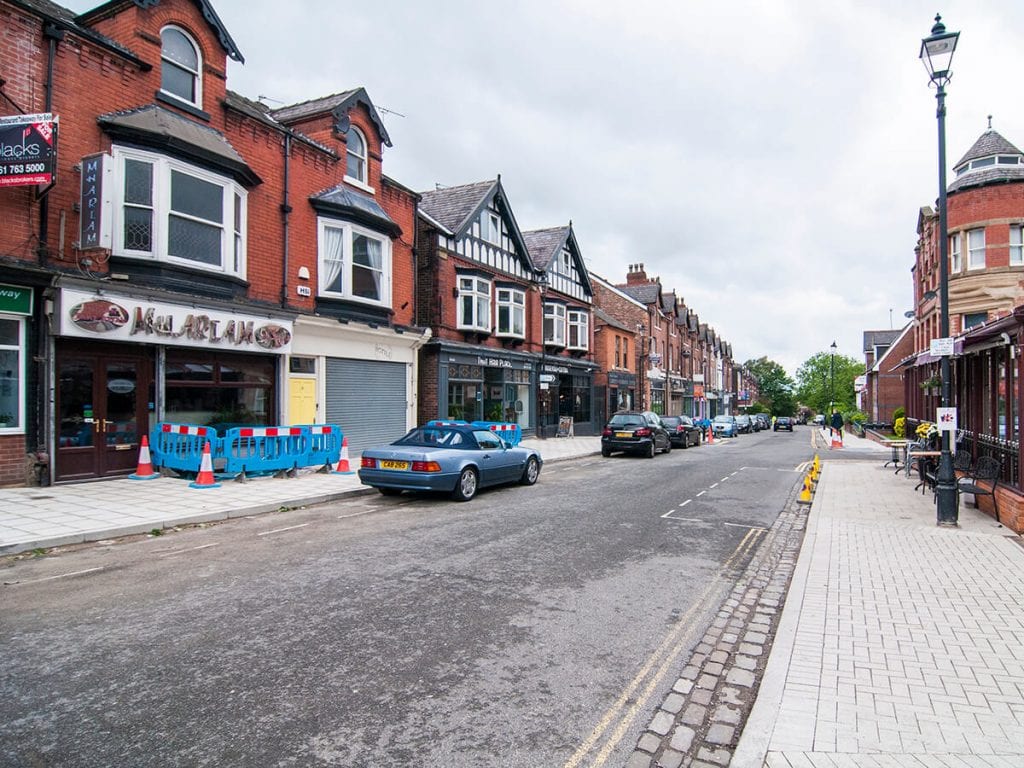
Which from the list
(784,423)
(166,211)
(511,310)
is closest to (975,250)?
(511,310)

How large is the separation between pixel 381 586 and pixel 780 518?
282 inches

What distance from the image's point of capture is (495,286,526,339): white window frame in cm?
2469

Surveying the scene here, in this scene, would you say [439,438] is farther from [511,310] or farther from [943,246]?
[511,310]

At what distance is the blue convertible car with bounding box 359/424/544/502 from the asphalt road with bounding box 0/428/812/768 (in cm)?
191

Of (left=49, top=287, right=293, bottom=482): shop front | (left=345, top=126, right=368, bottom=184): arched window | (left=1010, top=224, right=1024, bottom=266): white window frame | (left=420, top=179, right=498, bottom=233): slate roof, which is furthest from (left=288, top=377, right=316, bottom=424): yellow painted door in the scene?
(left=1010, top=224, right=1024, bottom=266): white window frame

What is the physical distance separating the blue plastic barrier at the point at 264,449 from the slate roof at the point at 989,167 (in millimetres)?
29107

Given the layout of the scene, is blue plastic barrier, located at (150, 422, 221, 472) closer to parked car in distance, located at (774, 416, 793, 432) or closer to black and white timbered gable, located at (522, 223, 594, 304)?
black and white timbered gable, located at (522, 223, 594, 304)

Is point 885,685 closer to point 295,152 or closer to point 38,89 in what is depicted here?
point 38,89

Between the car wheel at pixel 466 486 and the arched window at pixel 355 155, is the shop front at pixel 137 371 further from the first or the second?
the car wheel at pixel 466 486

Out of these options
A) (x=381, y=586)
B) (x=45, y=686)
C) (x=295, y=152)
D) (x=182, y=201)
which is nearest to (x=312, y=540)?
(x=381, y=586)

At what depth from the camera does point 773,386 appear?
114 metres

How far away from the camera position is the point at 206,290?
12.9 m

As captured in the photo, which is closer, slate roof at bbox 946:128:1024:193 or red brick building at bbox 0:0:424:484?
red brick building at bbox 0:0:424:484

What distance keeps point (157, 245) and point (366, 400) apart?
24.7 ft
